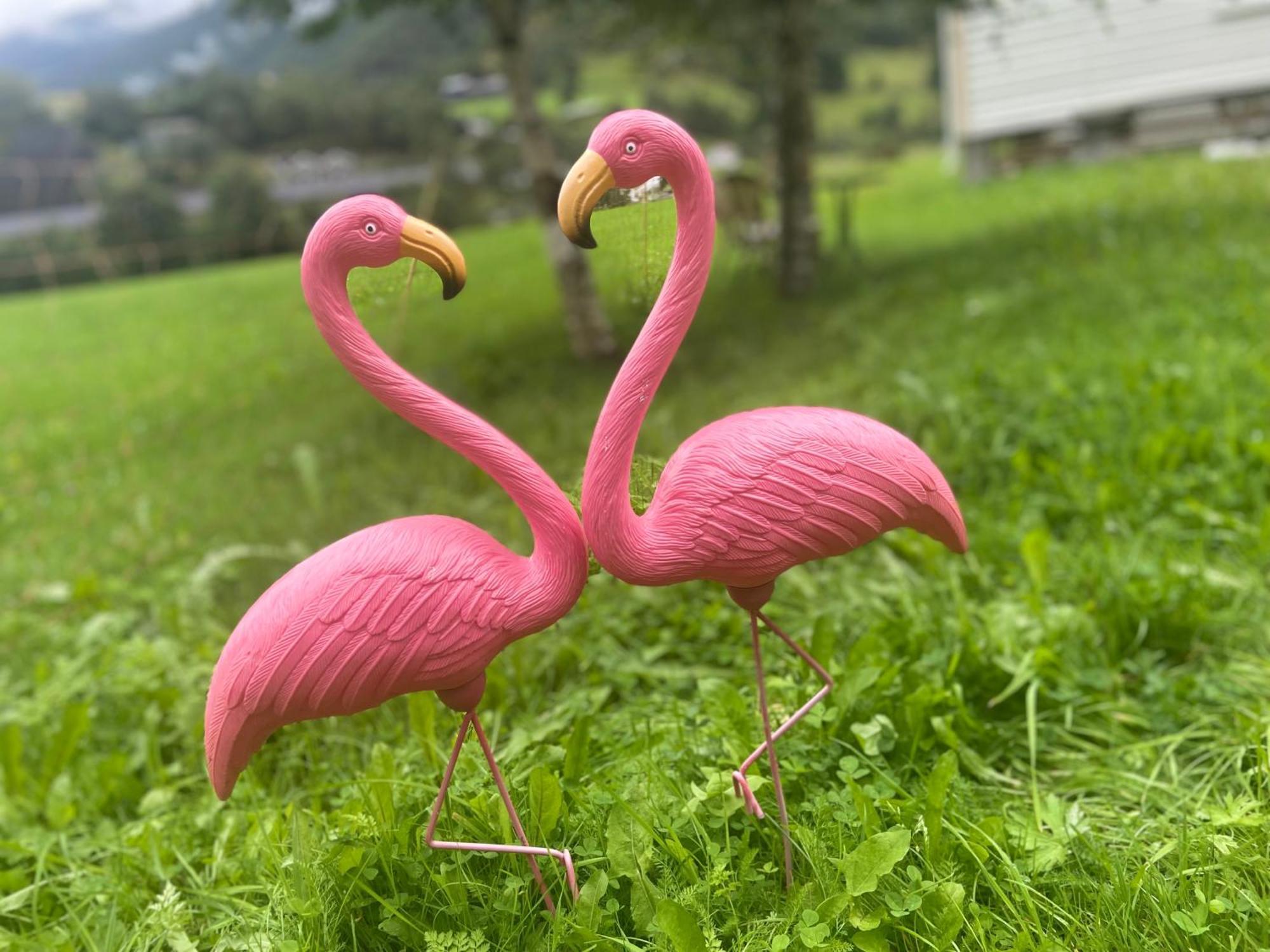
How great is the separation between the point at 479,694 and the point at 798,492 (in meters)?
0.71

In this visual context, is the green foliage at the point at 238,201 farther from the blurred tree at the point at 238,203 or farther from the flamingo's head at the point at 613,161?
the flamingo's head at the point at 613,161

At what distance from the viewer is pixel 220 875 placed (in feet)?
7.04

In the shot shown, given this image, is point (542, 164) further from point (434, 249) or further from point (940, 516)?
point (940, 516)

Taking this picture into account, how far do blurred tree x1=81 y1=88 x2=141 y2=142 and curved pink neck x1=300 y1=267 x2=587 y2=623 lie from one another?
18.7 meters

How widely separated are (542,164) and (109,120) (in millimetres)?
15194

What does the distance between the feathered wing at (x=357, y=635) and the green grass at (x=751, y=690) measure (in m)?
0.42

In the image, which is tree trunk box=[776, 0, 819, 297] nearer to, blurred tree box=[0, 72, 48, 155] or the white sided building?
the white sided building

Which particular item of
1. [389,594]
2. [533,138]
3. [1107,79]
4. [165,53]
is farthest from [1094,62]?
[165,53]

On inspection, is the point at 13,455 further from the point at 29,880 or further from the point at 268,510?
the point at 29,880

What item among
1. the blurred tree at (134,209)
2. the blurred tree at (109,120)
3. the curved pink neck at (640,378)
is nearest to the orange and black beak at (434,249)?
the curved pink neck at (640,378)

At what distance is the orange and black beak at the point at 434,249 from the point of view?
60.2 inches

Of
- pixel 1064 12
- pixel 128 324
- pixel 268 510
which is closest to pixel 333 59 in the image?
pixel 128 324

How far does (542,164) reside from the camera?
19.0 feet

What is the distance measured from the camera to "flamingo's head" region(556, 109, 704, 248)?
1474mm
